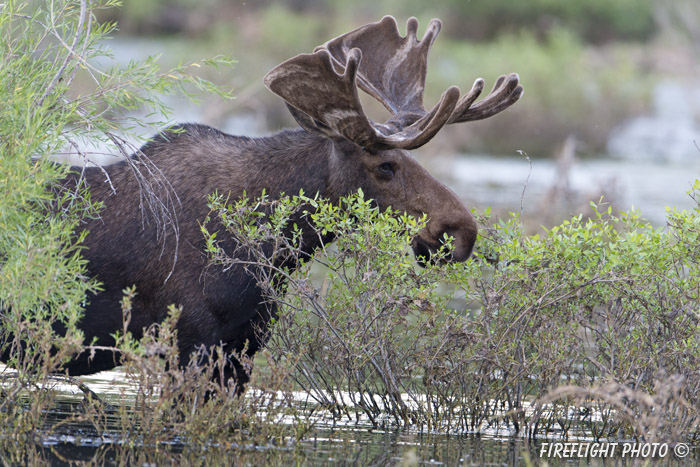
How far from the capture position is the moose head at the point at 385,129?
22.1 feet

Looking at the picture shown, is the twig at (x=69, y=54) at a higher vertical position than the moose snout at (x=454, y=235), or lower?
higher

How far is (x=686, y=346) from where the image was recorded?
6.52 metres

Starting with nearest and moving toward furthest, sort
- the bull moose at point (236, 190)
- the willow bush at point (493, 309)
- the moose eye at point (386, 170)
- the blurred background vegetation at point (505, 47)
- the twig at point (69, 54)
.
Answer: the twig at point (69, 54)
the willow bush at point (493, 309)
the bull moose at point (236, 190)
the moose eye at point (386, 170)
the blurred background vegetation at point (505, 47)

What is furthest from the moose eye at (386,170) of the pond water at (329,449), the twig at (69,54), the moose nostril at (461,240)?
the twig at (69,54)

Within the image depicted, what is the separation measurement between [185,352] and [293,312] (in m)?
0.73

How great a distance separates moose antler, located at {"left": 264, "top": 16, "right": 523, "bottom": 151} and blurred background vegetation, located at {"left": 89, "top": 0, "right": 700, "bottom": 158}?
1532cm

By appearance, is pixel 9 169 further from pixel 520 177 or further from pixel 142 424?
pixel 520 177

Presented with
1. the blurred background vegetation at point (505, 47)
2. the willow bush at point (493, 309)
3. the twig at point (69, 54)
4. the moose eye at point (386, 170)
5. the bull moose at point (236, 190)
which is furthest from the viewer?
the blurred background vegetation at point (505, 47)

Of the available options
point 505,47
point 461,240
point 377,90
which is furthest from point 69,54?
point 505,47

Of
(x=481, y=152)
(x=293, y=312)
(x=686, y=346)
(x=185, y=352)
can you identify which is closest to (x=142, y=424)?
(x=185, y=352)

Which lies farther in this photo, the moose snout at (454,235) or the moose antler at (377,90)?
the moose snout at (454,235)

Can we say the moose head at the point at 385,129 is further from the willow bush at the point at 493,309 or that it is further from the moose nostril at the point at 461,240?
the willow bush at the point at 493,309

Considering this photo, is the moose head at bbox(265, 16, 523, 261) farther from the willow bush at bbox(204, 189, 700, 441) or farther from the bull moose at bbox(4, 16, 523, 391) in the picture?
the willow bush at bbox(204, 189, 700, 441)

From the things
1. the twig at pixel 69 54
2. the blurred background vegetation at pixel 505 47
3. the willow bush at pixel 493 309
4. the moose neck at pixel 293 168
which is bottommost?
the willow bush at pixel 493 309
